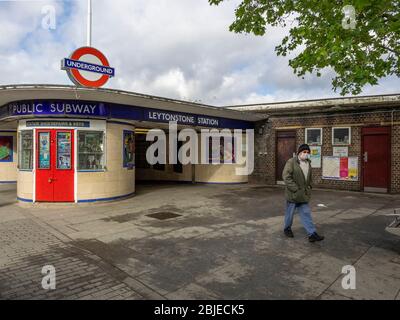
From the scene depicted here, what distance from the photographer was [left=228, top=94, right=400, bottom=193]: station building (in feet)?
38.6

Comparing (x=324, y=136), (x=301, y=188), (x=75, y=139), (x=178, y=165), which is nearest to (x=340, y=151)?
(x=324, y=136)

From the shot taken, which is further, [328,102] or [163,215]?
[328,102]

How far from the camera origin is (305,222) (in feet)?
18.7

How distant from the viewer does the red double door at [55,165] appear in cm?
933

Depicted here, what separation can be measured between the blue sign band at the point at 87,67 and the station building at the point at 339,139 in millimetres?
7627

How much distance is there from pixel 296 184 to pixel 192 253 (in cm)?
238

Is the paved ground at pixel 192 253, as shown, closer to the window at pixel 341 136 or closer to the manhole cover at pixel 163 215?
Result: the manhole cover at pixel 163 215

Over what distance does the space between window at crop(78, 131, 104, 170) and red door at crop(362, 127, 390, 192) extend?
10.2 m

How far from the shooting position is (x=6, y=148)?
588 inches

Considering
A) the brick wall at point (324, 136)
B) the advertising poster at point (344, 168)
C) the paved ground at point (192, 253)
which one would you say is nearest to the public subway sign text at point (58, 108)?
the paved ground at point (192, 253)

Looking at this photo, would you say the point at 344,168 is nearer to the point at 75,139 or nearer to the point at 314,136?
the point at 314,136

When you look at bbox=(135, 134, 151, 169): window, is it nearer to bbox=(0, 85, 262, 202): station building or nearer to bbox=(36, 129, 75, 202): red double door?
bbox=(0, 85, 262, 202): station building
